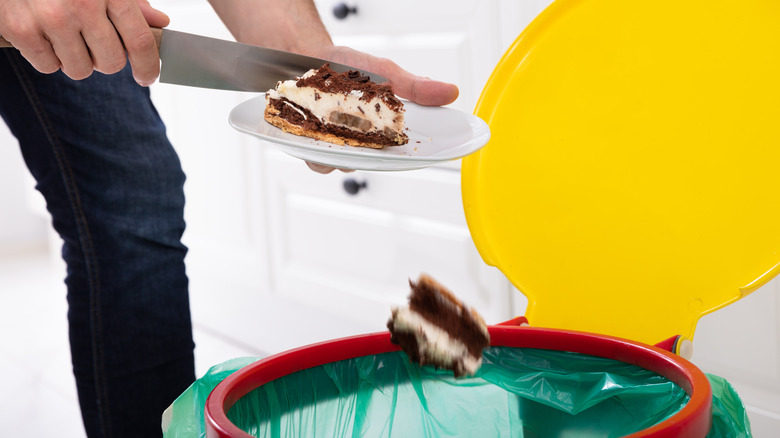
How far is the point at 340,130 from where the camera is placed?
2.19ft

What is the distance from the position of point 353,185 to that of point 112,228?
403 mm

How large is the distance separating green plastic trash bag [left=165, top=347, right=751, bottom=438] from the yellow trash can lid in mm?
101

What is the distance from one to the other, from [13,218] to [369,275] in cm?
153

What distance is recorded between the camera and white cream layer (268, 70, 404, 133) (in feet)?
2.00

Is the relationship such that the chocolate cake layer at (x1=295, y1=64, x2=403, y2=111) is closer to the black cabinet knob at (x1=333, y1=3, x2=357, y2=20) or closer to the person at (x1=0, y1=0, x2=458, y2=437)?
the person at (x1=0, y1=0, x2=458, y2=437)

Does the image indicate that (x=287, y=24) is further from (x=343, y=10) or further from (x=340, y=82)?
(x=343, y=10)

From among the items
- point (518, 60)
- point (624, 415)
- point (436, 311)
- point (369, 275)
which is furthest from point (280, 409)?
point (369, 275)

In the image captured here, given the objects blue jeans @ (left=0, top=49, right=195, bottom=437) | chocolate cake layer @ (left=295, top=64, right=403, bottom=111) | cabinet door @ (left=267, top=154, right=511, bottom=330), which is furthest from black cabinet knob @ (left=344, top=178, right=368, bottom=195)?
chocolate cake layer @ (left=295, top=64, right=403, bottom=111)

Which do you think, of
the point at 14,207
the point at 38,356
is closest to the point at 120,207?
the point at 38,356

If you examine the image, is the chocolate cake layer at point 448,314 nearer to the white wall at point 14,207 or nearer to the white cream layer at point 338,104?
the white cream layer at point 338,104

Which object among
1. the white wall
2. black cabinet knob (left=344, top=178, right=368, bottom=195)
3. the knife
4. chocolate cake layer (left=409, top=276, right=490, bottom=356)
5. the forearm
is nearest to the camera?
chocolate cake layer (left=409, top=276, right=490, bottom=356)

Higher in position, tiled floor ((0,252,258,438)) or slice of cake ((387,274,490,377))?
slice of cake ((387,274,490,377))

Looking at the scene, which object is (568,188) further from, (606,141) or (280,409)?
(280,409)

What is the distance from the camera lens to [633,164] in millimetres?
587
